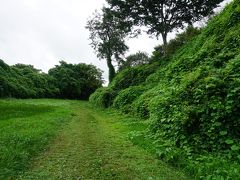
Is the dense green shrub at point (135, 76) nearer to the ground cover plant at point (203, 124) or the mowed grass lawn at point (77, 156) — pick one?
the ground cover plant at point (203, 124)

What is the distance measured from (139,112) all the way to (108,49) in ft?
125

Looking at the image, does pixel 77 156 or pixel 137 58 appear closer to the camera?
pixel 77 156

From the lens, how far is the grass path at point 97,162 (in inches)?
305

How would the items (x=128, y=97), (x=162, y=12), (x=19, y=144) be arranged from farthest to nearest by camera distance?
(x=162, y=12) → (x=128, y=97) → (x=19, y=144)

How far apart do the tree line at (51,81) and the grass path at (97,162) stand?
115 ft

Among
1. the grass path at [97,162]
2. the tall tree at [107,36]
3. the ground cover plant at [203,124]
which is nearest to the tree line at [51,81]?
the tall tree at [107,36]

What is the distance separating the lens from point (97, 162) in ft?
29.0

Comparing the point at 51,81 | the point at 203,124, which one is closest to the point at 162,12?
the point at 203,124

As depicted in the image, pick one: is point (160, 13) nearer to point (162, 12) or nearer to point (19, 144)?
point (162, 12)

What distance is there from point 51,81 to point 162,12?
4009cm

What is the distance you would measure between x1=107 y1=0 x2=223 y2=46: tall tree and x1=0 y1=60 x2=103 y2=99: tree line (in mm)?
22264

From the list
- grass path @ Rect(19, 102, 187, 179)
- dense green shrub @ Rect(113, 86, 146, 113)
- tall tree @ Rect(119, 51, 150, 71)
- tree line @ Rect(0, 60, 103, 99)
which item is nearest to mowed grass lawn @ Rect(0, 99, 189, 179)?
grass path @ Rect(19, 102, 187, 179)

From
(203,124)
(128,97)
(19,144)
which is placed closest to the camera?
(203,124)

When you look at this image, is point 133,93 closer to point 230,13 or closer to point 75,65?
point 230,13
